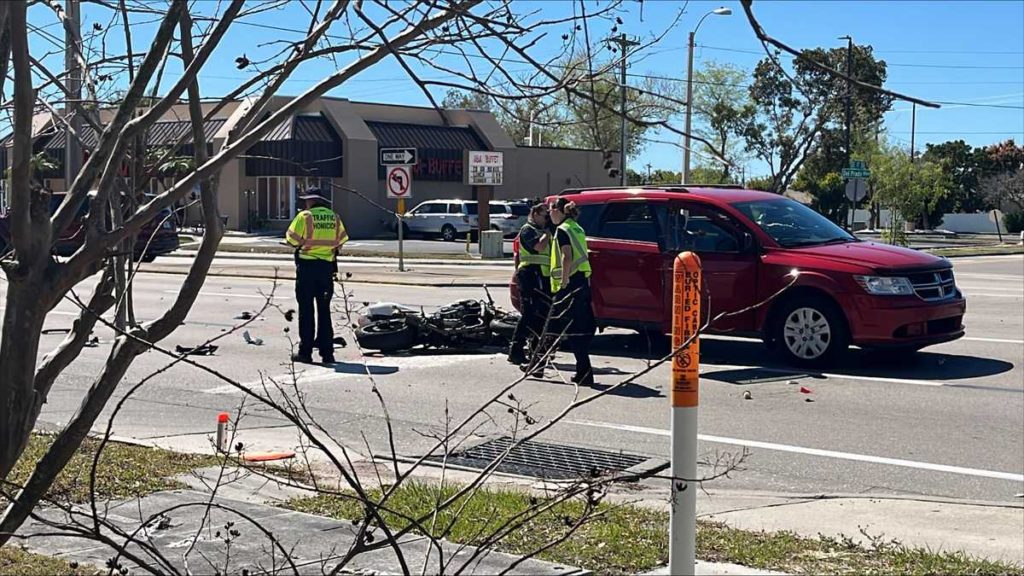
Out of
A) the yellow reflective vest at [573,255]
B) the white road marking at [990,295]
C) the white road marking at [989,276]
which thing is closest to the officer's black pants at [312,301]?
the yellow reflective vest at [573,255]

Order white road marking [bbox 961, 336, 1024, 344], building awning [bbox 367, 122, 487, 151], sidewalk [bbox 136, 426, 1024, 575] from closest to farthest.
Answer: sidewalk [bbox 136, 426, 1024, 575] < white road marking [bbox 961, 336, 1024, 344] < building awning [bbox 367, 122, 487, 151]

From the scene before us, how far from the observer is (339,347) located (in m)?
14.9

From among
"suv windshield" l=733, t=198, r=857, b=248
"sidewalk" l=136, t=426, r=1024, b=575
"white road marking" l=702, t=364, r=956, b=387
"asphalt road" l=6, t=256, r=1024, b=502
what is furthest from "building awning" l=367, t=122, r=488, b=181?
"sidewalk" l=136, t=426, r=1024, b=575

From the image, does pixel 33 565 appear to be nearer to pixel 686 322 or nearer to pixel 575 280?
pixel 686 322

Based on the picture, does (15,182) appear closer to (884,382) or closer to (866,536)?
(866,536)

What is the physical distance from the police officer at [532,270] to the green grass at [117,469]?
4983 millimetres

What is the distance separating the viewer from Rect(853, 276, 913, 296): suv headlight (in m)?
12.5

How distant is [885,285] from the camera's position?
1252 cm

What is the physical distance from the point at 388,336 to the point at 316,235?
4.87 ft

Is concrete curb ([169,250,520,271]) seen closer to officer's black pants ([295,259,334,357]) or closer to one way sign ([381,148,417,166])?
one way sign ([381,148,417,166])

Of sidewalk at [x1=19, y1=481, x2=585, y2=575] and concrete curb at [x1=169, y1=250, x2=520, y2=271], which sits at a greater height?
sidewalk at [x1=19, y1=481, x2=585, y2=575]

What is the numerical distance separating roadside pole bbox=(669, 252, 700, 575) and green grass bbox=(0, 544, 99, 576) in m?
2.46

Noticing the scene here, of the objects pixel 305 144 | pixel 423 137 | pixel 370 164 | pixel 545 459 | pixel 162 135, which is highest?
pixel 423 137

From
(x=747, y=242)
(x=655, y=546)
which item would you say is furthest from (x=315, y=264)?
(x=655, y=546)
